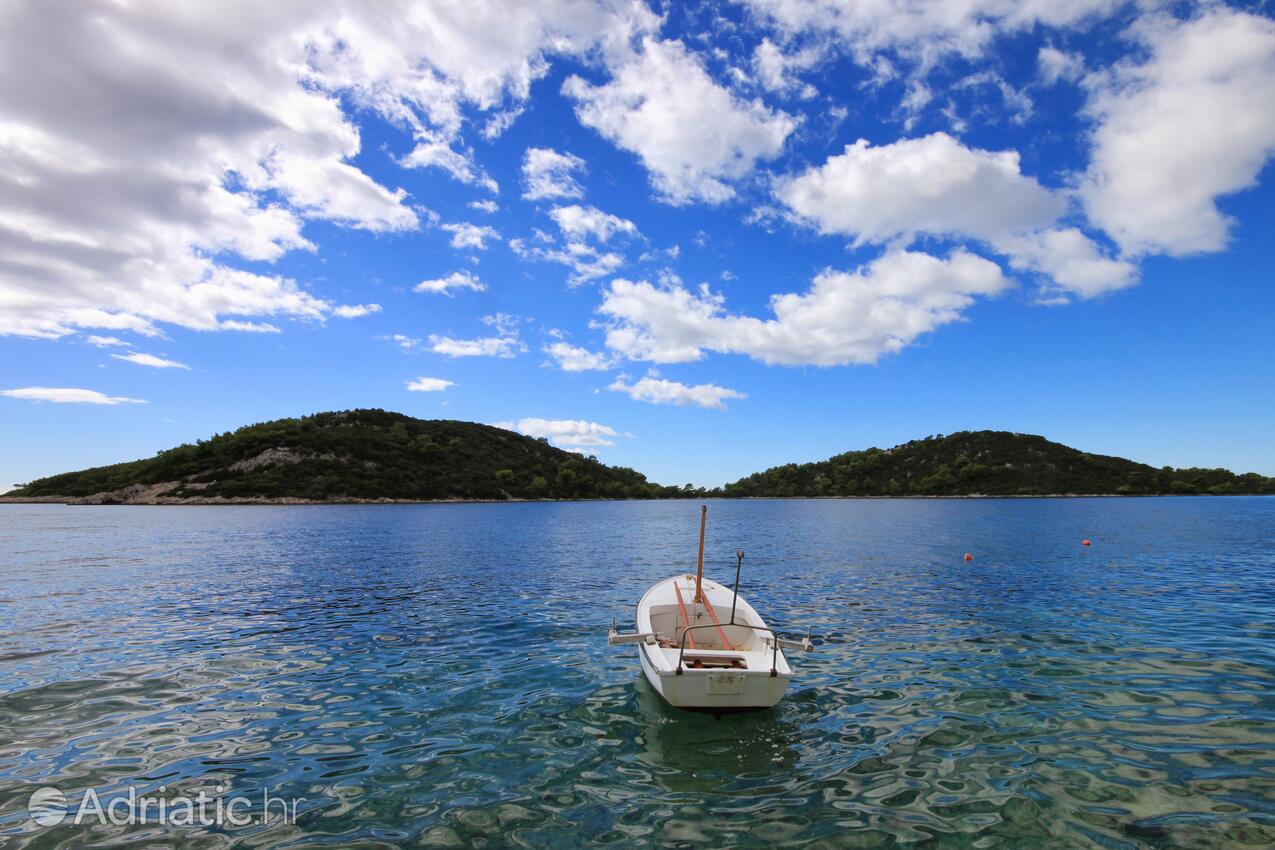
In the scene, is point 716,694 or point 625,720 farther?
point 625,720

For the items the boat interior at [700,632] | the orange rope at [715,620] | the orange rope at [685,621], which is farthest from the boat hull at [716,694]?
the orange rope at [685,621]

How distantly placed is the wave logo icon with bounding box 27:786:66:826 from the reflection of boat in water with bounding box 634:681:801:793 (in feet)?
29.7

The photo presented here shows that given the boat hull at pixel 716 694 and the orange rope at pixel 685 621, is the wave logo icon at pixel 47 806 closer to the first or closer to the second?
the boat hull at pixel 716 694

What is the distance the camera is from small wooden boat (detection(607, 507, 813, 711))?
11.9 m

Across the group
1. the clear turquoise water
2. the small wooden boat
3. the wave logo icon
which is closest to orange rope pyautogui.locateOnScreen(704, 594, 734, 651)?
the small wooden boat

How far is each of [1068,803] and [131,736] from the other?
56.1 ft

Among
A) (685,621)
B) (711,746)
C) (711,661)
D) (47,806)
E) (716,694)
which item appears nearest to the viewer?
(47,806)

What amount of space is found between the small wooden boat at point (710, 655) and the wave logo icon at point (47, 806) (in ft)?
32.1

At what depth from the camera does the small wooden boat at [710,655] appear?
11914mm

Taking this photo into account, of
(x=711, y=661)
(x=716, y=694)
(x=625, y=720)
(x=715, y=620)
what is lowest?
(x=625, y=720)

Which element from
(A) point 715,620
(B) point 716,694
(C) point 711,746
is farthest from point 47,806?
(A) point 715,620

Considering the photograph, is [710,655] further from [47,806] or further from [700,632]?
[47,806]

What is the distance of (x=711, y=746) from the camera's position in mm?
11289

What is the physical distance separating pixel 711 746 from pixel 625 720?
88.7 inches
